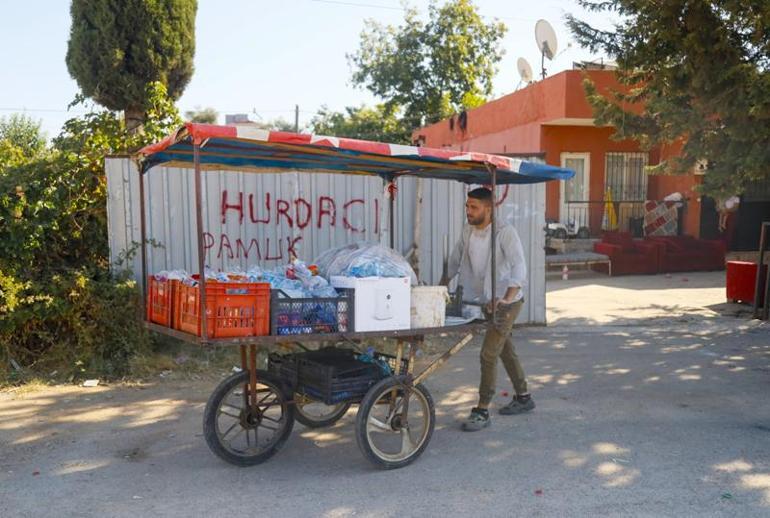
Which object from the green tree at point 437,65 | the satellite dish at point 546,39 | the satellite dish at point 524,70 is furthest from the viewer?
the green tree at point 437,65

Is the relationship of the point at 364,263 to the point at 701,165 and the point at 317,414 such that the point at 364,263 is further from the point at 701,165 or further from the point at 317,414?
the point at 701,165

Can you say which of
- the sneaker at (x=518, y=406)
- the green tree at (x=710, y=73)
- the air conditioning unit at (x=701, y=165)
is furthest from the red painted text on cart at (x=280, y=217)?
the air conditioning unit at (x=701, y=165)

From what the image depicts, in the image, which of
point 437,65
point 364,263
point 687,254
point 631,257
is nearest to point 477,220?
point 364,263

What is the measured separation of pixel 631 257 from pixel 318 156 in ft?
39.3

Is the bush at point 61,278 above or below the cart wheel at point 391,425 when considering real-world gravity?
above

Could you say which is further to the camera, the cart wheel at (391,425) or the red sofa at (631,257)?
the red sofa at (631,257)

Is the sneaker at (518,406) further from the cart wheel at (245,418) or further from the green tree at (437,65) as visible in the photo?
the green tree at (437,65)

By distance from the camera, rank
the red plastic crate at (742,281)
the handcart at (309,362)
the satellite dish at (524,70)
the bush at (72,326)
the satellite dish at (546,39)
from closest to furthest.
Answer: the handcart at (309,362), the bush at (72,326), the red plastic crate at (742,281), the satellite dish at (546,39), the satellite dish at (524,70)

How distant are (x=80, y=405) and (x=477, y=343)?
15.2 ft

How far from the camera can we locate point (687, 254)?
51.3 ft

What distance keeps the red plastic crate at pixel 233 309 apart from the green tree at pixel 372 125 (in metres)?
28.5

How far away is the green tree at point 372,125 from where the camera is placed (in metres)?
33.9

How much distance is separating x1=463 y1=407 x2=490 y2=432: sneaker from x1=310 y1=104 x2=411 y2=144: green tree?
1077 inches

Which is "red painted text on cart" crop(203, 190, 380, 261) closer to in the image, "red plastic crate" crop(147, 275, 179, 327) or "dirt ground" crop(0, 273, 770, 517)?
"dirt ground" crop(0, 273, 770, 517)
